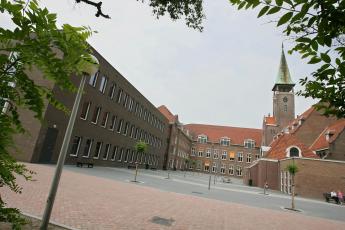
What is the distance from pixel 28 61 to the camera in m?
1.59

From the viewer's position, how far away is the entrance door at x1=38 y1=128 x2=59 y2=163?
22.3 meters

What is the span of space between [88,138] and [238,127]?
72.4 m

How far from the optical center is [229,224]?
9734 millimetres

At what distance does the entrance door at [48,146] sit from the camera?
73.0 ft

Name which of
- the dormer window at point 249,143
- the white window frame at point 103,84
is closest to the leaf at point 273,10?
the white window frame at point 103,84

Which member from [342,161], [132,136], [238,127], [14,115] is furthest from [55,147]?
[238,127]

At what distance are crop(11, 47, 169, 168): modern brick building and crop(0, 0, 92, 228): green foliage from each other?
16.4 meters

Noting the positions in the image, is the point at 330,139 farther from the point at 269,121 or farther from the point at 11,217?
the point at 11,217

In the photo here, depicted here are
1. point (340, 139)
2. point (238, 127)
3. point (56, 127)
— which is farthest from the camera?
point (238, 127)

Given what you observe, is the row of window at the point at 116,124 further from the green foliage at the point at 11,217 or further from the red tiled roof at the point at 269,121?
the red tiled roof at the point at 269,121

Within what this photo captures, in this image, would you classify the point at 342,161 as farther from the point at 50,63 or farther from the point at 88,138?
the point at 50,63

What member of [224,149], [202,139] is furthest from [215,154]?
[202,139]

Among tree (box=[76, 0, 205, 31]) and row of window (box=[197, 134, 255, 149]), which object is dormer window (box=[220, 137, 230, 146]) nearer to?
row of window (box=[197, 134, 255, 149])

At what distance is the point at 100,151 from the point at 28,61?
3109 centimetres
